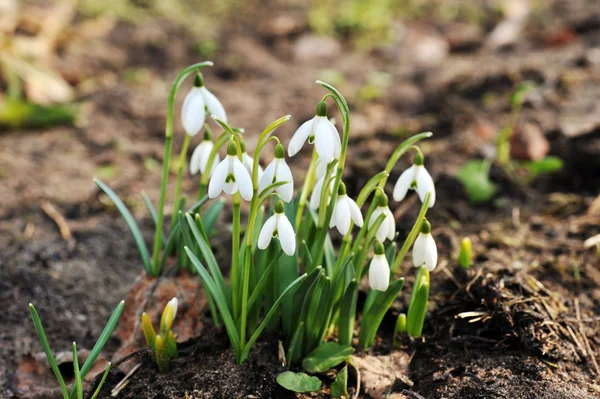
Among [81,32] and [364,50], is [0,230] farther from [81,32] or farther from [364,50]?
[364,50]

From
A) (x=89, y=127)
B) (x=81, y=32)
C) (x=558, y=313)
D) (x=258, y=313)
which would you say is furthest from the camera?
(x=81, y=32)

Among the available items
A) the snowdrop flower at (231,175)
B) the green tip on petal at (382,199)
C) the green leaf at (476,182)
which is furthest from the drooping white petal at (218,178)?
the green leaf at (476,182)

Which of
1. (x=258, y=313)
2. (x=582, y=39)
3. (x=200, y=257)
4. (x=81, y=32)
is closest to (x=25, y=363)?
(x=200, y=257)

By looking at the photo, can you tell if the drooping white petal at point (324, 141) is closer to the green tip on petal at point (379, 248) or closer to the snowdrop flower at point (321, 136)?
the snowdrop flower at point (321, 136)

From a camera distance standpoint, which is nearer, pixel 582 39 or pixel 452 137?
pixel 452 137

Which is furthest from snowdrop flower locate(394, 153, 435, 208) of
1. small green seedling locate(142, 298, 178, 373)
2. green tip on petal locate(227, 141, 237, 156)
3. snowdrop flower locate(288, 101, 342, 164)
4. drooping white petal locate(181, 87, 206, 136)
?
small green seedling locate(142, 298, 178, 373)

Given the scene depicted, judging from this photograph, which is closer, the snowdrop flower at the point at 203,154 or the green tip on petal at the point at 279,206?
the green tip on petal at the point at 279,206

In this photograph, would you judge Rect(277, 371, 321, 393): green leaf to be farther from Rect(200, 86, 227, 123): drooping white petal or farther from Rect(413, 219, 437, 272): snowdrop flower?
Rect(200, 86, 227, 123): drooping white petal
